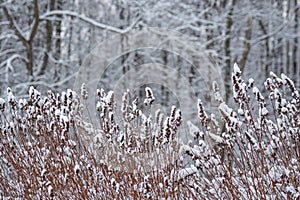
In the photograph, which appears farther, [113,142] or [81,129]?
[81,129]

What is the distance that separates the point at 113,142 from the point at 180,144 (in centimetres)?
64

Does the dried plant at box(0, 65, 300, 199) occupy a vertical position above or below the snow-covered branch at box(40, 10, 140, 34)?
below

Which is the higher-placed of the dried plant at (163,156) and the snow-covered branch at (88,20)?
the snow-covered branch at (88,20)

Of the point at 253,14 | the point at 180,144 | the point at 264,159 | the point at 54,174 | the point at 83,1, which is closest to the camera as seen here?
the point at 264,159

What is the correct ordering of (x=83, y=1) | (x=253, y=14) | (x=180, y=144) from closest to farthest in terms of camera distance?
(x=180, y=144) < (x=253, y=14) < (x=83, y=1)

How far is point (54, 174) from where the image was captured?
12.2ft

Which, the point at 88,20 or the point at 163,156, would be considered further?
the point at 88,20

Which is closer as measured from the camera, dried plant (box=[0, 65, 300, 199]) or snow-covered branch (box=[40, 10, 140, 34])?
dried plant (box=[0, 65, 300, 199])

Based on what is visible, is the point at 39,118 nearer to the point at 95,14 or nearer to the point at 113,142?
the point at 113,142

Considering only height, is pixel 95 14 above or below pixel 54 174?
above

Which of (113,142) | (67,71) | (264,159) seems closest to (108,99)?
(113,142)

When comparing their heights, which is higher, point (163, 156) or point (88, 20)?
point (88, 20)

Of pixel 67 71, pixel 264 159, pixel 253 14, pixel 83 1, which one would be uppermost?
pixel 83 1

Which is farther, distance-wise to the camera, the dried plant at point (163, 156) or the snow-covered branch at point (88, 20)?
the snow-covered branch at point (88, 20)
